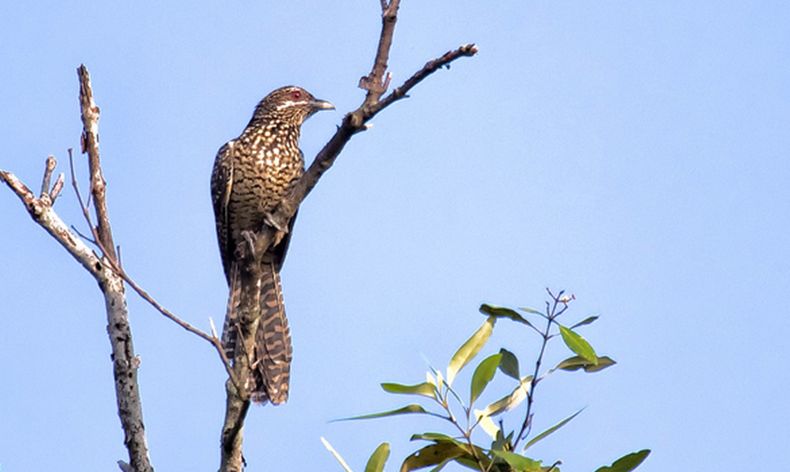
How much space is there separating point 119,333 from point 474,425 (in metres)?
2.40

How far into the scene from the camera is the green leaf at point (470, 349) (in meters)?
3.81

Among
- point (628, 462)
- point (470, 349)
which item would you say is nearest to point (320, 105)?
point (470, 349)

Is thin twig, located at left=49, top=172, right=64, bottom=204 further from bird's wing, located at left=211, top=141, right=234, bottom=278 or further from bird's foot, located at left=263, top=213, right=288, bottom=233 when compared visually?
bird's wing, located at left=211, top=141, right=234, bottom=278

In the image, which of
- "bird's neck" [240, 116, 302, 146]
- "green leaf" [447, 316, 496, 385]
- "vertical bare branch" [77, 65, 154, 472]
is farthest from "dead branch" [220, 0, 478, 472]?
"bird's neck" [240, 116, 302, 146]

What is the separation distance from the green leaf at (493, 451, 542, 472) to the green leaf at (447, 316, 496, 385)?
43cm

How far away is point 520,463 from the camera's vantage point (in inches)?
132

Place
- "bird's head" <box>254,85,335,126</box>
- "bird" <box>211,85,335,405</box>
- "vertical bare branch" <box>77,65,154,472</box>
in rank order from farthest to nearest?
"bird's head" <box>254,85,335,126</box> < "bird" <box>211,85,335,405</box> < "vertical bare branch" <box>77,65,154,472</box>

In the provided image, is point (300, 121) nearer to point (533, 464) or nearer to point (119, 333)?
point (119, 333)

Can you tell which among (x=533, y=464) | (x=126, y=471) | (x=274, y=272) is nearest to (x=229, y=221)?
(x=274, y=272)

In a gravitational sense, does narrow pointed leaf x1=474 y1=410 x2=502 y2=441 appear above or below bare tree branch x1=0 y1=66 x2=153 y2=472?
below

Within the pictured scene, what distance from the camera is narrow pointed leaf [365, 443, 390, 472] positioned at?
12.0ft

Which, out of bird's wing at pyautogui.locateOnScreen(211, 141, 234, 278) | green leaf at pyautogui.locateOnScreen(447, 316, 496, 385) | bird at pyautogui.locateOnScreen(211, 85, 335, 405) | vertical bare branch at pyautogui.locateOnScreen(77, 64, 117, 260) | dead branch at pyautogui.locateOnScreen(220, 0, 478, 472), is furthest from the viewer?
bird's wing at pyautogui.locateOnScreen(211, 141, 234, 278)

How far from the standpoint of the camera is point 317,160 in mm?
5098

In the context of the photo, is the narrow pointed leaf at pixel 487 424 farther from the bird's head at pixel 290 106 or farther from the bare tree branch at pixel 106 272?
the bird's head at pixel 290 106
